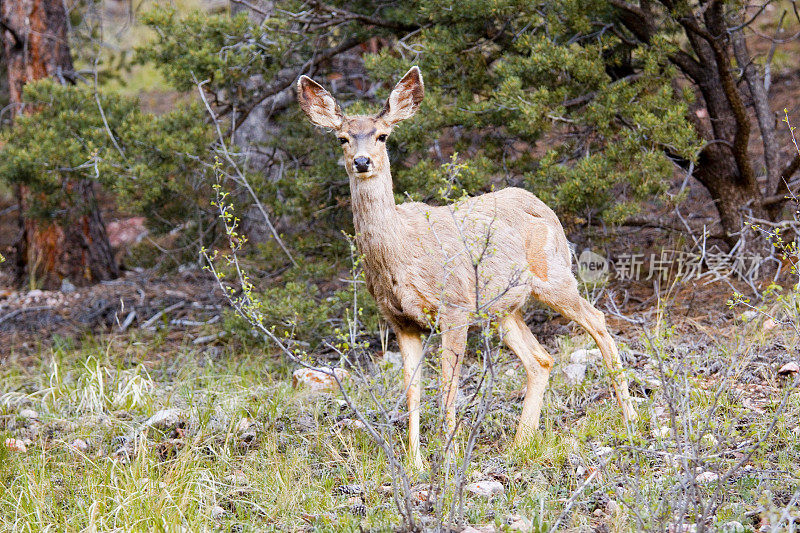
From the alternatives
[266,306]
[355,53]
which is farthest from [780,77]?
[266,306]

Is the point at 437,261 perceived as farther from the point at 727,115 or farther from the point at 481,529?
the point at 727,115

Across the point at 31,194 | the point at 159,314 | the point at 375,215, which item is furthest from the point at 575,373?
the point at 31,194

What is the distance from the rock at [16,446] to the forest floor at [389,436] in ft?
0.09

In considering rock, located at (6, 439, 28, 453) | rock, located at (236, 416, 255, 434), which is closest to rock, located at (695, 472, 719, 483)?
rock, located at (236, 416, 255, 434)

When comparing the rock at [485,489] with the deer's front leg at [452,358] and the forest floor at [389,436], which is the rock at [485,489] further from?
the deer's front leg at [452,358]

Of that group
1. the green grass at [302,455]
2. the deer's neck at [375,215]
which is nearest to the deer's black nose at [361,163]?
the deer's neck at [375,215]

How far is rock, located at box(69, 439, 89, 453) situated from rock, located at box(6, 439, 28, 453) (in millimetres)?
253

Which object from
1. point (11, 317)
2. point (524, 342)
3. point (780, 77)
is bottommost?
point (11, 317)

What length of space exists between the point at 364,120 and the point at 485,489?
2065mm

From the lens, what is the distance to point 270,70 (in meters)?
7.11

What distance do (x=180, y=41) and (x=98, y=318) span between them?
3.15m

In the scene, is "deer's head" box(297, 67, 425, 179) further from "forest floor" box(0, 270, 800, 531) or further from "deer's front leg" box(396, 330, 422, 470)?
"forest floor" box(0, 270, 800, 531)

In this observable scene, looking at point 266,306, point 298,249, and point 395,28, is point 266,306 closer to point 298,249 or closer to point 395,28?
point 298,249

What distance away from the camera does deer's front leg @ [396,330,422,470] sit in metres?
4.63
